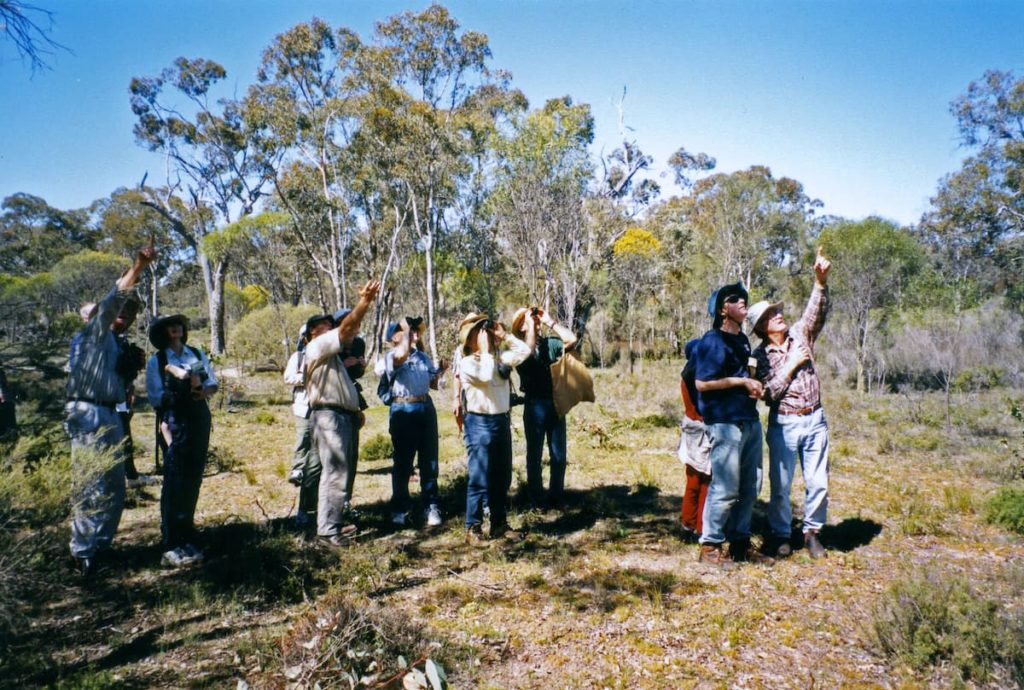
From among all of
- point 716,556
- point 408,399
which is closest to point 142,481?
point 408,399

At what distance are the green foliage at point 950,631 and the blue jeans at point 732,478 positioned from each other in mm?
974

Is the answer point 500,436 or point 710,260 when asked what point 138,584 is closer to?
point 500,436

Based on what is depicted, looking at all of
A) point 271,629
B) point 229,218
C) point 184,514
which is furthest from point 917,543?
→ point 229,218

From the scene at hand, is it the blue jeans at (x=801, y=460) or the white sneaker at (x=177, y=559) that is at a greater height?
the blue jeans at (x=801, y=460)

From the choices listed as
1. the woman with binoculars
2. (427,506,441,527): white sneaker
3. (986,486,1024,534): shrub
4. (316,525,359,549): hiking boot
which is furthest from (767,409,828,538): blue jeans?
the woman with binoculars

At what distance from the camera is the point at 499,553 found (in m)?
4.34

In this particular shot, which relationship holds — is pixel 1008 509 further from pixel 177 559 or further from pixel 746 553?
pixel 177 559

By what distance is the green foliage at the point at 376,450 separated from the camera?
7.79m

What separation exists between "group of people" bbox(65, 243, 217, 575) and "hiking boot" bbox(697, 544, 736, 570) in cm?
375

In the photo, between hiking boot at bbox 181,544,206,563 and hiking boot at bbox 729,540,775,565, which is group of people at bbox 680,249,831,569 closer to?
hiking boot at bbox 729,540,775,565

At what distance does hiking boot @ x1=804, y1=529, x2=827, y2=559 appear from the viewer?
13.4 feet

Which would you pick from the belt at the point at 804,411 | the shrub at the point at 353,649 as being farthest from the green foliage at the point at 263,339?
the belt at the point at 804,411

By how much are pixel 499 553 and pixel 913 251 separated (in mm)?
21401

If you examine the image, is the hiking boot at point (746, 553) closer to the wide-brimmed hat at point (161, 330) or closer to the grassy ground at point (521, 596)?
the grassy ground at point (521, 596)
